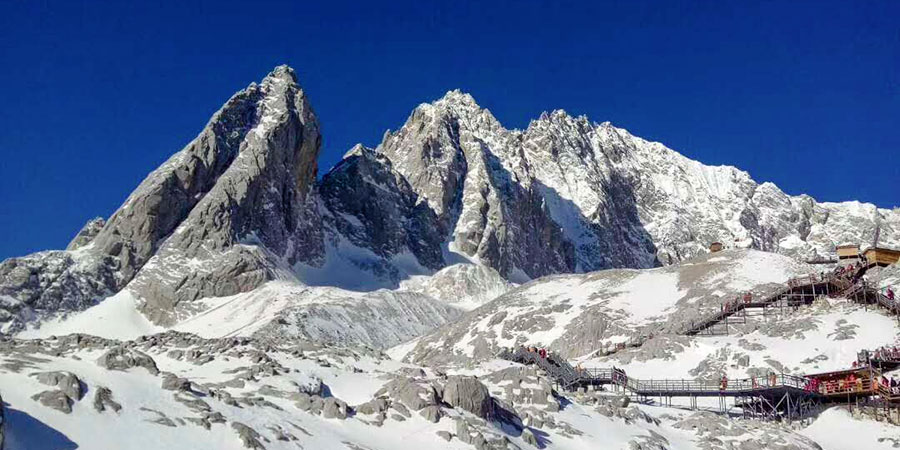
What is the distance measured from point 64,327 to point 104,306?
1057 centimetres

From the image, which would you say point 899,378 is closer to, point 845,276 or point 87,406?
point 845,276

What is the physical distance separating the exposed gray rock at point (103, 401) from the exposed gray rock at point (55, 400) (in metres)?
1.15

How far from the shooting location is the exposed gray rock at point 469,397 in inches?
2116

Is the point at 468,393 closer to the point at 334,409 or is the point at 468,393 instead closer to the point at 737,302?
the point at 334,409

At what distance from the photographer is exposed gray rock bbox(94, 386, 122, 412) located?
134ft

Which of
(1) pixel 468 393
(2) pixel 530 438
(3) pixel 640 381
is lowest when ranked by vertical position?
(2) pixel 530 438

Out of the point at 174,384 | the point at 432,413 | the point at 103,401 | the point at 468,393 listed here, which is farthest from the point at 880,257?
the point at 103,401

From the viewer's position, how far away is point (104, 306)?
182375mm

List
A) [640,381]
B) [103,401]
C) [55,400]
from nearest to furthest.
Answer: [55,400] < [103,401] < [640,381]

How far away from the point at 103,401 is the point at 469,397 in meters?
20.1

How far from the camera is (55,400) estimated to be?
39656 millimetres

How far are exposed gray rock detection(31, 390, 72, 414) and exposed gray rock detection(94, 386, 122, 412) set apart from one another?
45.1 inches

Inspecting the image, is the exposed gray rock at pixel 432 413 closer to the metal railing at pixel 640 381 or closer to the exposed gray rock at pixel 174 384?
the exposed gray rock at pixel 174 384

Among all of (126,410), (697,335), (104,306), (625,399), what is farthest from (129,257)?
(126,410)
